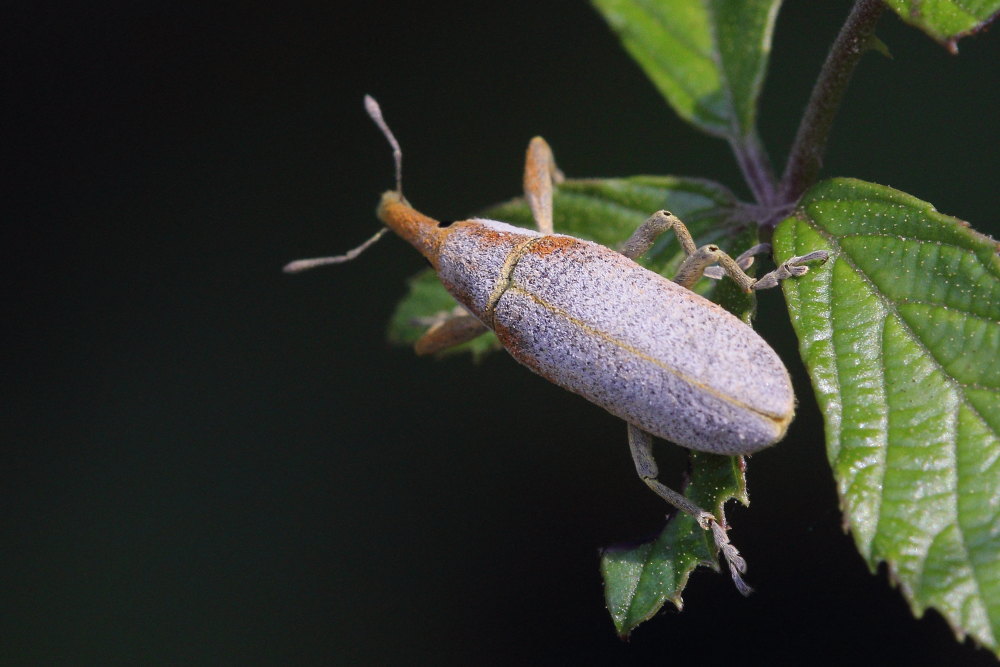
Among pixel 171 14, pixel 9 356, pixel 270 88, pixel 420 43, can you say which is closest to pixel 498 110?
pixel 420 43

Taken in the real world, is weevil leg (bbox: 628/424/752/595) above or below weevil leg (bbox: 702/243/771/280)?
below

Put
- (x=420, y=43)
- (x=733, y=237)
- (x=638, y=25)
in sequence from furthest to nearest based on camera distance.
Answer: (x=420, y=43) < (x=638, y=25) < (x=733, y=237)

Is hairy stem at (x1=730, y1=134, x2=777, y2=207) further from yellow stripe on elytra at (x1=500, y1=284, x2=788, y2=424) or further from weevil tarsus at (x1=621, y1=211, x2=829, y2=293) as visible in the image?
yellow stripe on elytra at (x1=500, y1=284, x2=788, y2=424)

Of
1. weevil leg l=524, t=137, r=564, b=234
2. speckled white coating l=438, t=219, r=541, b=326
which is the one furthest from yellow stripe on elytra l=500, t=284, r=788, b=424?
weevil leg l=524, t=137, r=564, b=234

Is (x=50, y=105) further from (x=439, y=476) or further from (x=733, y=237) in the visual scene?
(x=733, y=237)

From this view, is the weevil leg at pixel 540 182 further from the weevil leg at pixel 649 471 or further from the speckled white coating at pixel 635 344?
the weevil leg at pixel 649 471

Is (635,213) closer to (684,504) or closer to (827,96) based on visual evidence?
(827,96)

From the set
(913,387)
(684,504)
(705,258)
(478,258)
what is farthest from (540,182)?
(913,387)
